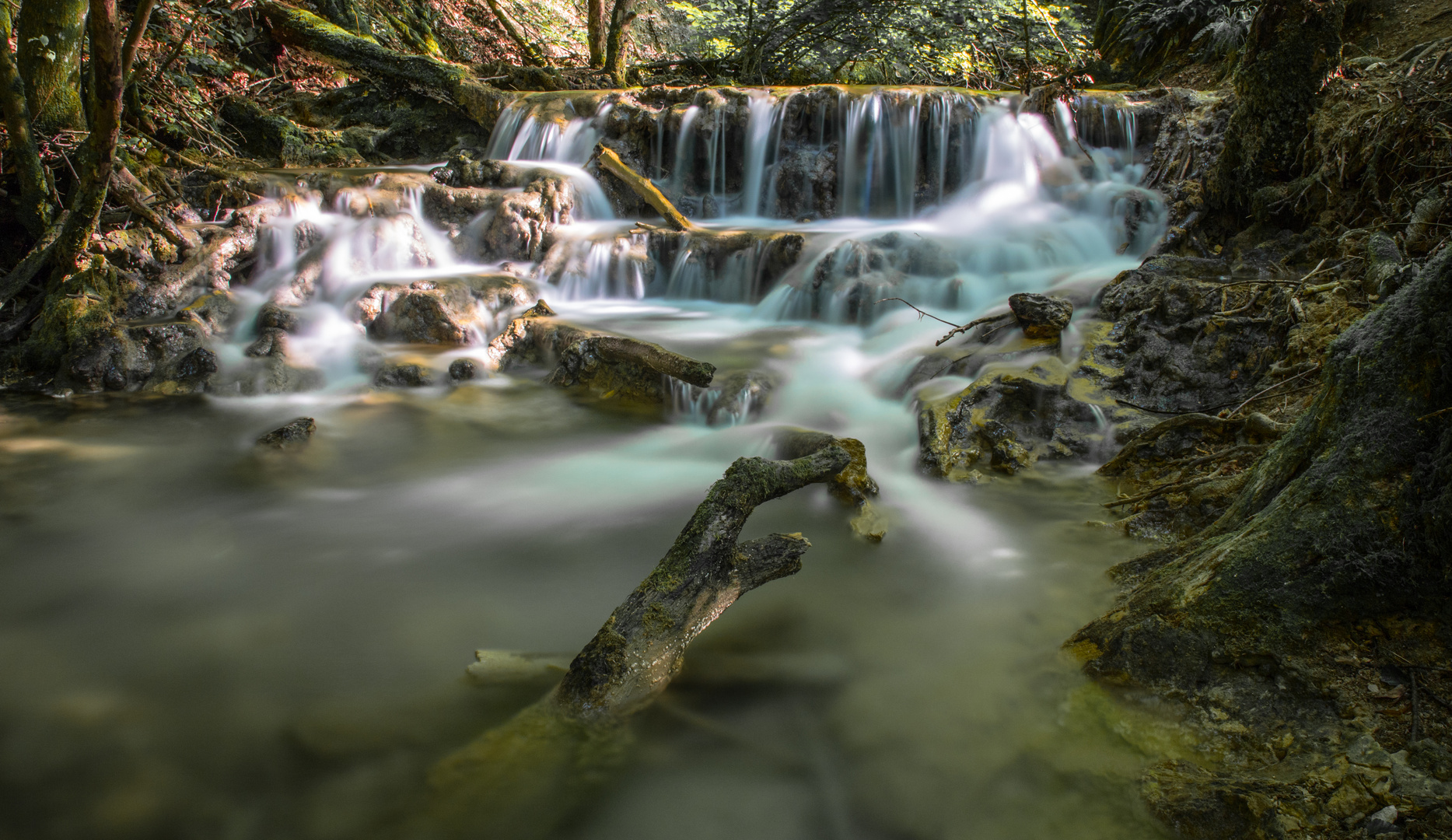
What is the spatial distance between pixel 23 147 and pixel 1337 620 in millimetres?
9229

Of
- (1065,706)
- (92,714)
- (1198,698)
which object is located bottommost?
(92,714)

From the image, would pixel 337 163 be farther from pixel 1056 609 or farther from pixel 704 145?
pixel 1056 609

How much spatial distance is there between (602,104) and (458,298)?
5.22 meters

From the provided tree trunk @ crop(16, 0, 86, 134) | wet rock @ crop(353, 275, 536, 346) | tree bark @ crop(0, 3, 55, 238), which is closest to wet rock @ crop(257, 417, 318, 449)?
wet rock @ crop(353, 275, 536, 346)

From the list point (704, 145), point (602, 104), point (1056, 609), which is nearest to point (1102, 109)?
point (704, 145)

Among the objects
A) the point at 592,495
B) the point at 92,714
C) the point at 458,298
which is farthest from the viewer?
the point at 458,298

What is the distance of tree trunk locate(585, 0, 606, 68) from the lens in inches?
537

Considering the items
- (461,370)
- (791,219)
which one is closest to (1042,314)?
(461,370)

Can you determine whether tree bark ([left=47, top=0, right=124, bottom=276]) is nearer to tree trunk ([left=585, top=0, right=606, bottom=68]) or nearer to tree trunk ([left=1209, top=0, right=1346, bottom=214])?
tree trunk ([left=1209, top=0, right=1346, bottom=214])

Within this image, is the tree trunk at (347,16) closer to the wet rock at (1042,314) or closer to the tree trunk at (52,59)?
the tree trunk at (52,59)

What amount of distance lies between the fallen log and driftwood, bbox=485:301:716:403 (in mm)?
6918

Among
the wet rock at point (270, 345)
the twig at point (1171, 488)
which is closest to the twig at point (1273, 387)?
the twig at point (1171, 488)

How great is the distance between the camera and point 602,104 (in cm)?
1089

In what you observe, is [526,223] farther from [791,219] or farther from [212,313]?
[791,219]
